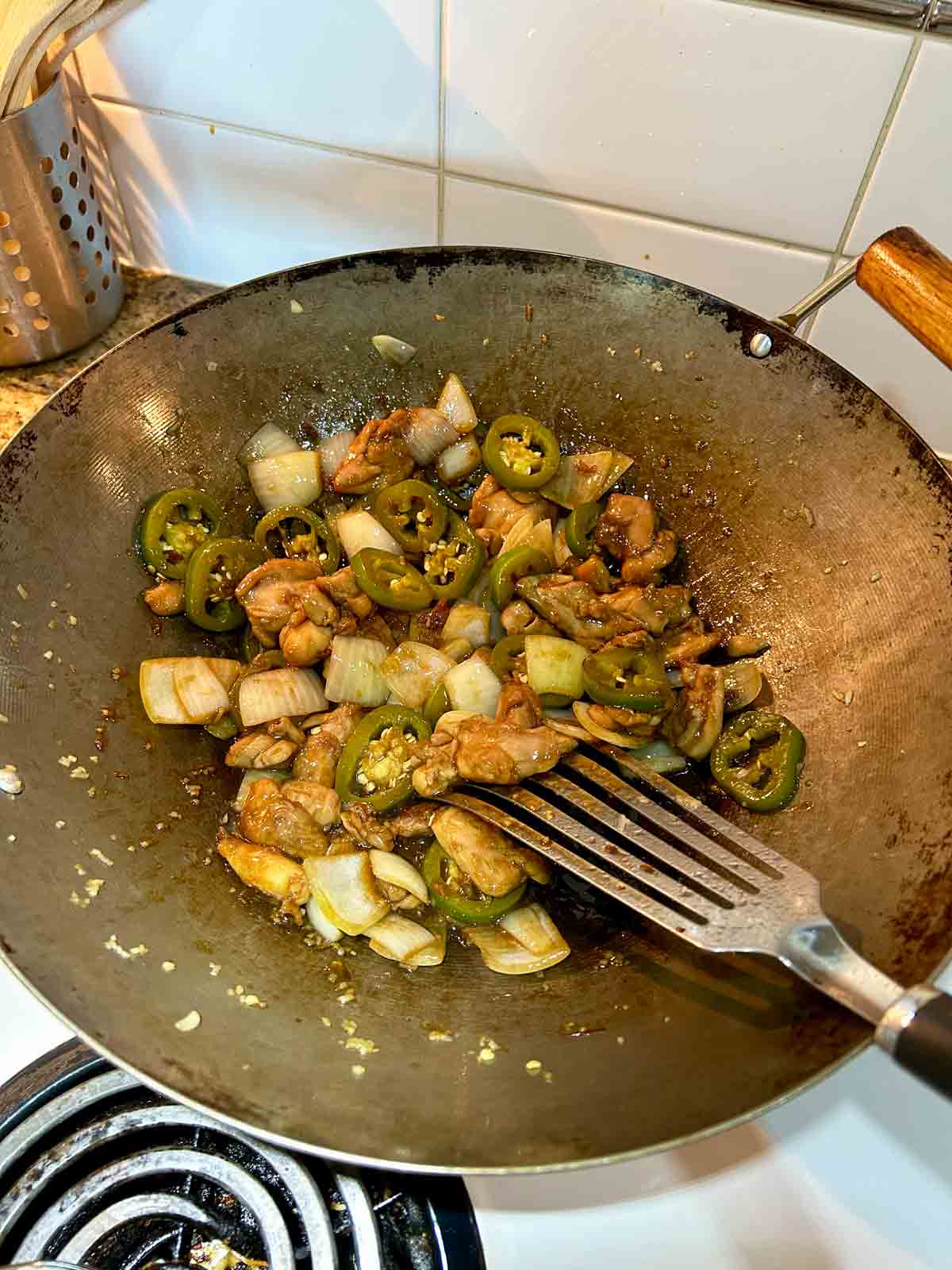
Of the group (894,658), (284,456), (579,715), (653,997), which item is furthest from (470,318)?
(653,997)

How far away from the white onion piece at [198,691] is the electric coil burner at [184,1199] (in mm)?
364

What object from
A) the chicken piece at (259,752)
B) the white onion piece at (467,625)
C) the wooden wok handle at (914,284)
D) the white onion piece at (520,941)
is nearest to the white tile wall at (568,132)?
the wooden wok handle at (914,284)

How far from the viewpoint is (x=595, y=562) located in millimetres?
1168

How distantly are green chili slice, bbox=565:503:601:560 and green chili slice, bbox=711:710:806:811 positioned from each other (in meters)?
0.28

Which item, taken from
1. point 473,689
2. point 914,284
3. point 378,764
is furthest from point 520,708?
point 914,284

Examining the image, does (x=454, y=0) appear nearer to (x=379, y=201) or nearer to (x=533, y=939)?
(x=379, y=201)

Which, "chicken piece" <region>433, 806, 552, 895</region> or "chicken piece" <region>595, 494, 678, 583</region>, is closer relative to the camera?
"chicken piece" <region>433, 806, 552, 895</region>

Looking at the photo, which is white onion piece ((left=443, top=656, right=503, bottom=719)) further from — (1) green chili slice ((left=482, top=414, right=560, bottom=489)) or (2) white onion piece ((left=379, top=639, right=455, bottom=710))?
(1) green chili slice ((left=482, top=414, right=560, bottom=489))

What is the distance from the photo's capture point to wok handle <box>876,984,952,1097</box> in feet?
2.08

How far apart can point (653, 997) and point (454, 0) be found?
1.16 meters

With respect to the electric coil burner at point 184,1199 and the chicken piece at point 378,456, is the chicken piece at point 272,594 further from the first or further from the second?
the electric coil burner at point 184,1199

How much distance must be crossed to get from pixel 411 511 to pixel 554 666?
0.27 m

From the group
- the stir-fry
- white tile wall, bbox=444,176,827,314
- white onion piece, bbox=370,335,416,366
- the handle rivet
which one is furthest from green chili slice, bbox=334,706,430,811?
white tile wall, bbox=444,176,827,314

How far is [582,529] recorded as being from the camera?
119 centimetres
